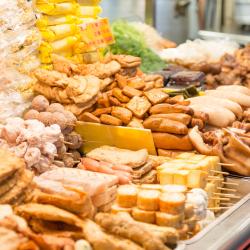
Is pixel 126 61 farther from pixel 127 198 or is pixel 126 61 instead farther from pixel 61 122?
pixel 127 198

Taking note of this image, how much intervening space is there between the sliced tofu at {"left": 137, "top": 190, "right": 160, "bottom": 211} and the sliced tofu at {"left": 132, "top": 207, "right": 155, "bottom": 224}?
0.8 inches

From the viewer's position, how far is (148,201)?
9.32ft

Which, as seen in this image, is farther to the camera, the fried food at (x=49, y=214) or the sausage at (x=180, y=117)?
the sausage at (x=180, y=117)

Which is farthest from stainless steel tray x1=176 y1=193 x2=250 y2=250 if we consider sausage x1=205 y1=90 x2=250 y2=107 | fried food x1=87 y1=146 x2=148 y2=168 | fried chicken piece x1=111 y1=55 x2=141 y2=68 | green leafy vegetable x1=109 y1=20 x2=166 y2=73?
green leafy vegetable x1=109 y1=20 x2=166 y2=73

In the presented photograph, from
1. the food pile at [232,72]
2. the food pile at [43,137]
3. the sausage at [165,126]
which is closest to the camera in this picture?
the food pile at [43,137]

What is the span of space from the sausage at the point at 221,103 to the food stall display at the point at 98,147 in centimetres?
1

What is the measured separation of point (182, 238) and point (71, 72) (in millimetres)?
2322

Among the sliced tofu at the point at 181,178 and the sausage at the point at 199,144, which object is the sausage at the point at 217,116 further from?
the sliced tofu at the point at 181,178

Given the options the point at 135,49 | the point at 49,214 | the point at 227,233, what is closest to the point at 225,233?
the point at 227,233

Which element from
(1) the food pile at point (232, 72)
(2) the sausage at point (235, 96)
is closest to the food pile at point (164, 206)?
(2) the sausage at point (235, 96)

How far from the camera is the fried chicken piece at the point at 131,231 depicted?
2.50 m

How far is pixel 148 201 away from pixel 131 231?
33 cm

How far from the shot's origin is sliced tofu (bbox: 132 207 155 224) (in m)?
2.83

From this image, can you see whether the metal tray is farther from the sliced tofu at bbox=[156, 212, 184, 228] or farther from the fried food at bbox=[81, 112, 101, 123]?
the fried food at bbox=[81, 112, 101, 123]
